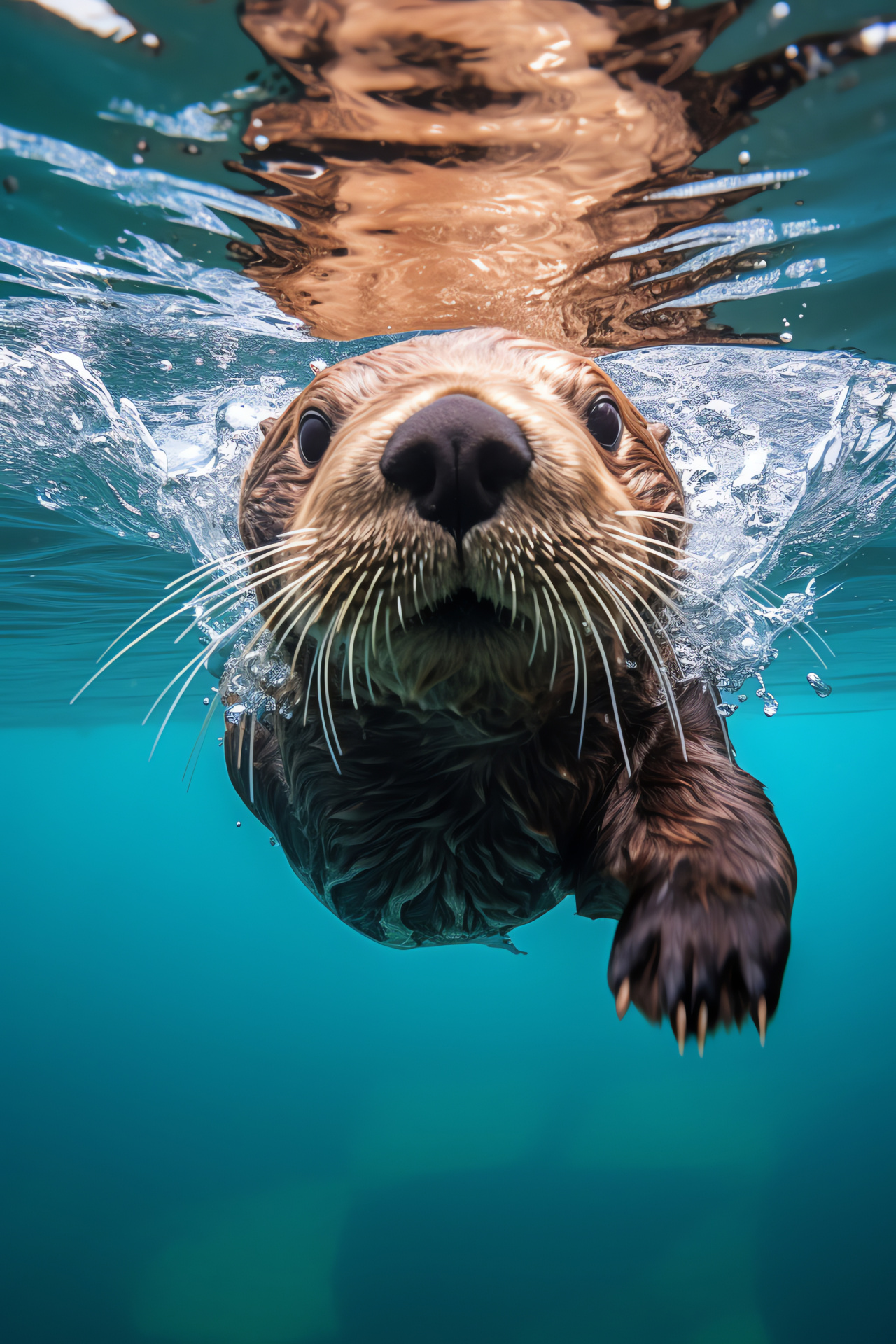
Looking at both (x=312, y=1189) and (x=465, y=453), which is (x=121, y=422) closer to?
(x=465, y=453)

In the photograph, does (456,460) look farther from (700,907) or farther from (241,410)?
(241,410)

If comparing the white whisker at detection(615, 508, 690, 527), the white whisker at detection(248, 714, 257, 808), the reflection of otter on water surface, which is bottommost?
the white whisker at detection(248, 714, 257, 808)

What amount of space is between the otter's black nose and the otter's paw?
1.07m

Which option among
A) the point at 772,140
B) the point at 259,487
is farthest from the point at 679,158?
the point at 259,487

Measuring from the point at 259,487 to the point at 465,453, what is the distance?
137 cm

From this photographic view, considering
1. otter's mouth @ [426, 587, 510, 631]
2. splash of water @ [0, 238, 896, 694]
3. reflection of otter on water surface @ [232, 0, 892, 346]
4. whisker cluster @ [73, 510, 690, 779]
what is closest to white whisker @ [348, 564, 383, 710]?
whisker cluster @ [73, 510, 690, 779]

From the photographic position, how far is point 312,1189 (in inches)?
906

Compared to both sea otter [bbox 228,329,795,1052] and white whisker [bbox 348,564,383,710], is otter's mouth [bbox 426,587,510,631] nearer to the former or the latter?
sea otter [bbox 228,329,795,1052]

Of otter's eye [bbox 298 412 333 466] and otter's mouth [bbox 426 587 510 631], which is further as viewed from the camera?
otter's eye [bbox 298 412 333 466]

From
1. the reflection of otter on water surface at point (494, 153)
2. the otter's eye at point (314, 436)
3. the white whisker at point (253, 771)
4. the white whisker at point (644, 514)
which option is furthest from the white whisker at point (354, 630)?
the reflection of otter on water surface at point (494, 153)

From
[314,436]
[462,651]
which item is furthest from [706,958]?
[314,436]

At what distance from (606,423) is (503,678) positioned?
1089 mm

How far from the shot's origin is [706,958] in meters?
1.84

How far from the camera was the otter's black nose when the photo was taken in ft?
5.59
